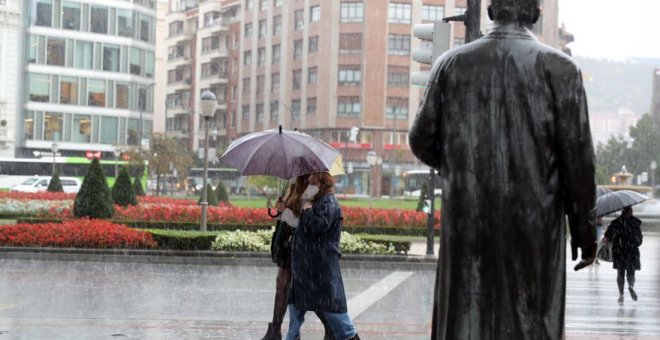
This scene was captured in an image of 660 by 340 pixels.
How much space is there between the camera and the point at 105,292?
15211mm

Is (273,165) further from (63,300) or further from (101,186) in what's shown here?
(101,186)

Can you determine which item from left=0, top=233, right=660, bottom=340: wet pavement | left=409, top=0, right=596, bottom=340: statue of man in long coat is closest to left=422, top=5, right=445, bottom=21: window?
left=0, top=233, right=660, bottom=340: wet pavement

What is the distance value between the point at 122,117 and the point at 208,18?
1356 inches

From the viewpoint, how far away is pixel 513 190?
13.3 feet

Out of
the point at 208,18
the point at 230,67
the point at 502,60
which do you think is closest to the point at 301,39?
the point at 230,67

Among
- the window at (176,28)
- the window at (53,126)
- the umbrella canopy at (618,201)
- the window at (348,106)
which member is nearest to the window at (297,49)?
the window at (348,106)

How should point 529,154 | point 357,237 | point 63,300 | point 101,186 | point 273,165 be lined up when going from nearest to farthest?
1. point 529,154
2. point 273,165
3. point 63,300
4. point 357,237
5. point 101,186

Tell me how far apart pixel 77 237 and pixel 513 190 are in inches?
739

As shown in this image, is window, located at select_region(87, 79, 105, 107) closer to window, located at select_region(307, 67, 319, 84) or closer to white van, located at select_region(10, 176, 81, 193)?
white van, located at select_region(10, 176, 81, 193)

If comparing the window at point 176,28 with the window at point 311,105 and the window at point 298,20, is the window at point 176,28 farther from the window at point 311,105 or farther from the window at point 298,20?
the window at point 311,105

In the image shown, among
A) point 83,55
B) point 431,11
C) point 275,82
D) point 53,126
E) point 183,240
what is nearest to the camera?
point 183,240

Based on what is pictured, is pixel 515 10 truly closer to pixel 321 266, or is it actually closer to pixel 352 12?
pixel 321 266

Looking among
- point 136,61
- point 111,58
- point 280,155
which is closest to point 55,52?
point 111,58

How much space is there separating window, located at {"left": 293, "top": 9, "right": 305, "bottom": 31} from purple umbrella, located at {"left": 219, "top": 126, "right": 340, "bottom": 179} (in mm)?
82722
